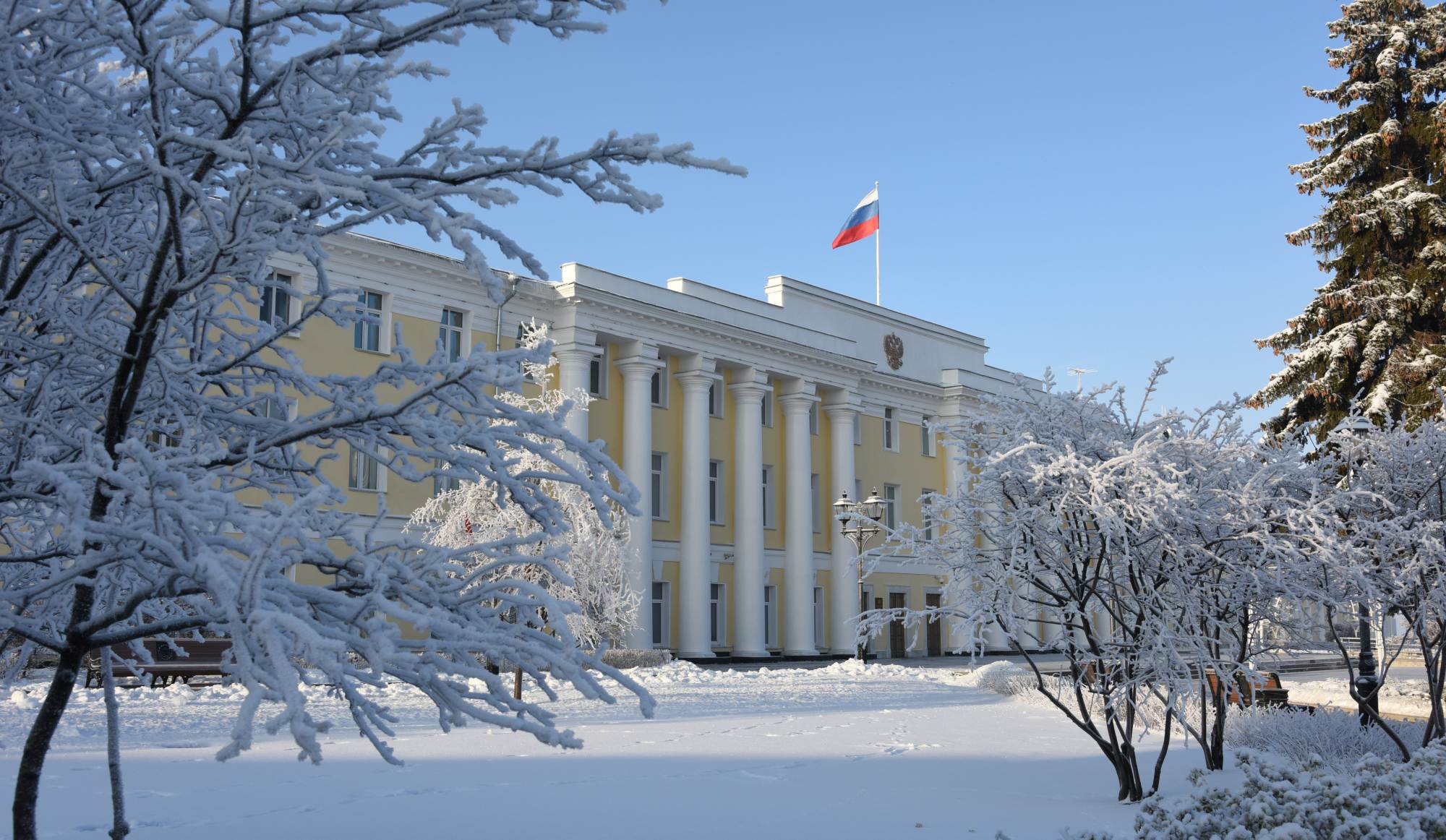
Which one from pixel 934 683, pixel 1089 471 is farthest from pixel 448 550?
pixel 934 683

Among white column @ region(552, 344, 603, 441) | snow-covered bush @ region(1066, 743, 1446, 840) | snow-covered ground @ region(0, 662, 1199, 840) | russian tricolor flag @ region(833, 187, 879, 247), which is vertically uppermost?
russian tricolor flag @ region(833, 187, 879, 247)

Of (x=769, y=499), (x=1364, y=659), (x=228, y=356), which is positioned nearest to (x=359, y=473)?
(x=769, y=499)

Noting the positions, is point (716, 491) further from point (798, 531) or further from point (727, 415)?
point (798, 531)

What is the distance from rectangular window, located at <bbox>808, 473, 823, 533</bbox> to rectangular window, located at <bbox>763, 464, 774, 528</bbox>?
1814mm

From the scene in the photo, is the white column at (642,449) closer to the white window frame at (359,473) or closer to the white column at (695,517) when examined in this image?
the white column at (695,517)

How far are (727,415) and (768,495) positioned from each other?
3419 millimetres

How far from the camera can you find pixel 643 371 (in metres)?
36.3

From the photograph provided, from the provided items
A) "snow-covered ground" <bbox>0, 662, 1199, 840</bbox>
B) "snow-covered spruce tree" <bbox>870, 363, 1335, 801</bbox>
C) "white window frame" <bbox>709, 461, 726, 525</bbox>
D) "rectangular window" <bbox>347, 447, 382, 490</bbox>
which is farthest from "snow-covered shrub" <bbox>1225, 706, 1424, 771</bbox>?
"white window frame" <bbox>709, 461, 726, 525</bbox>

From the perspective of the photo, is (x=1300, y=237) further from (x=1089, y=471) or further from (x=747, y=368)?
(x=1089, y=471)

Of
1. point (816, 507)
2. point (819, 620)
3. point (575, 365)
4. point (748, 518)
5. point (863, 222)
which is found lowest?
point (819, 620)

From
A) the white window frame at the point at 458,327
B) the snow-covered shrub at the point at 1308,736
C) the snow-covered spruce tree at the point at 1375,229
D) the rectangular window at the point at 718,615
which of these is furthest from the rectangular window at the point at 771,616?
the snow-covered shrub at the point at 1308,736

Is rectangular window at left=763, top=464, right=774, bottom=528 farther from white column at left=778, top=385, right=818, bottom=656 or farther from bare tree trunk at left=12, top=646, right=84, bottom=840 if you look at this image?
bare tree trunk at left=12, top=646, right=84, bottom=840

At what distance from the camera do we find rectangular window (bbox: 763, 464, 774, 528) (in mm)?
42125

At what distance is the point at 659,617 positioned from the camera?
37.8 meters
